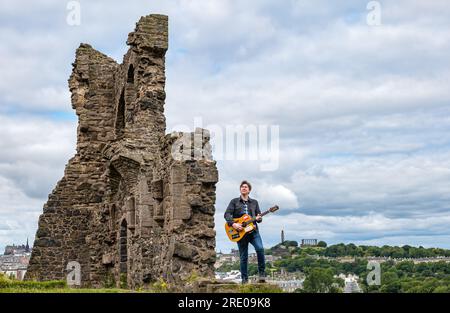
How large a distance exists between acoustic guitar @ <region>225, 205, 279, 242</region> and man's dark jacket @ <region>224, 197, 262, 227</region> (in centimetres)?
8

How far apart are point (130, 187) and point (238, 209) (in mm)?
10404

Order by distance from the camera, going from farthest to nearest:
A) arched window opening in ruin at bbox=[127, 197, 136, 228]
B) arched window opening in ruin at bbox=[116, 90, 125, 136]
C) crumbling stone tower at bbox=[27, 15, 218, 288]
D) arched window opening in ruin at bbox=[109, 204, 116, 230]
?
arched window opening in ruin at bbox=[116, 90, 125, 136] → arched window opening in ruin at bbox=[109, 204, 116, 230] → arched window opening in ruin at bbox=[127, 197, 136, 228] → crumbling stone tower at bbox=[27, 15, 218, 288]

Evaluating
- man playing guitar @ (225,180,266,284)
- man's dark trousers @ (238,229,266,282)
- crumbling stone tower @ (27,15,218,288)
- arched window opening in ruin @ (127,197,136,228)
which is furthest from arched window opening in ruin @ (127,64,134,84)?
man's dark trousers @ (238,229,266,282)

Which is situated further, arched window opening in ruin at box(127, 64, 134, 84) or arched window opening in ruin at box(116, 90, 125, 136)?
arched window opening in ruin at box(116, 90, 125, 136)

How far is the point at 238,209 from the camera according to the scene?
1395cm

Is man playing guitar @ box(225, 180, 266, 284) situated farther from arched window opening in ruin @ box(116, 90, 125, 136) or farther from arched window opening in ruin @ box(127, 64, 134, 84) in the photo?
arched window opening in ruin @ box(116, 90, 125, 136)

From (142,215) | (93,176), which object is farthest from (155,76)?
(93,176)

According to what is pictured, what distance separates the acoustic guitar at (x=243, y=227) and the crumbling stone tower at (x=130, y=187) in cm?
236

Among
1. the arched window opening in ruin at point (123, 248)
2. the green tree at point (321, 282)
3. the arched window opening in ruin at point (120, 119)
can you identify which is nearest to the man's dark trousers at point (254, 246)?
the green tree at point (321, 282)

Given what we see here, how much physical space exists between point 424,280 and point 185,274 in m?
12.6

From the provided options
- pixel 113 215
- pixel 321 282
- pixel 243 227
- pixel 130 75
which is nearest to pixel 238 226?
pixel 243 227

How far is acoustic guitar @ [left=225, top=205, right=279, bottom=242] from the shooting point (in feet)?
45.1

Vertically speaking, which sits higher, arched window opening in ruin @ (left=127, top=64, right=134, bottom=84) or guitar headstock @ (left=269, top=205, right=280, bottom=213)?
arched window opening in ruin @ (left=127, top=64, right=134, bottom=84)
